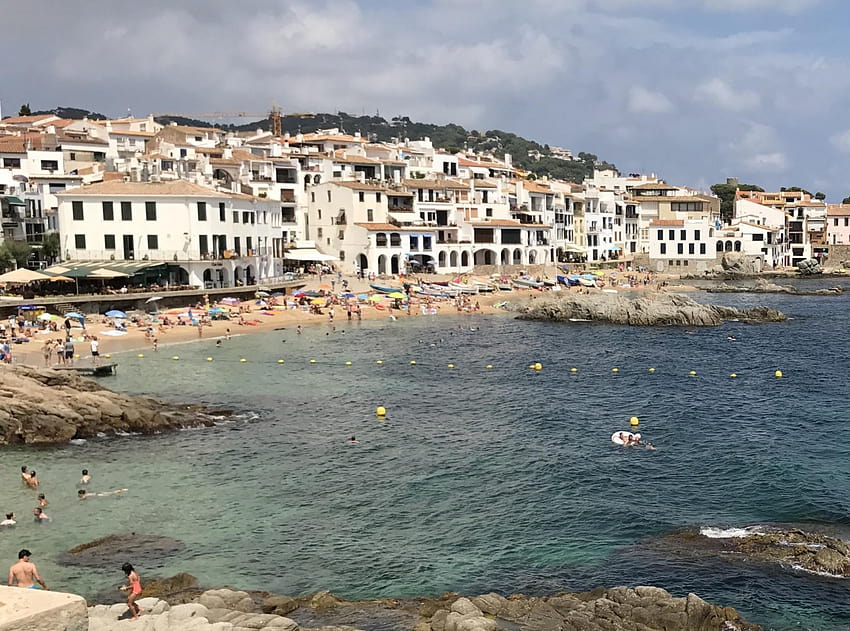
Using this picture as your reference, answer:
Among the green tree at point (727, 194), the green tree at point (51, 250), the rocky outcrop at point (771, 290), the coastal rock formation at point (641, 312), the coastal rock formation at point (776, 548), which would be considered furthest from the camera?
the green tree at point (727, 194)

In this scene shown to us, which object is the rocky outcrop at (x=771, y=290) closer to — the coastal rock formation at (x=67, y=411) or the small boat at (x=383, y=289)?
the small boat at (x=383, y=289)

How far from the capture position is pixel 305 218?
94.5 metres

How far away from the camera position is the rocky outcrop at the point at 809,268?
12694 centimetres

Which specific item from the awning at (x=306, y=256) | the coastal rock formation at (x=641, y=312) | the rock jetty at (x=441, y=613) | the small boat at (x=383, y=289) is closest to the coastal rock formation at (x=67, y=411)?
the rock jetty at (x=441, y=613)

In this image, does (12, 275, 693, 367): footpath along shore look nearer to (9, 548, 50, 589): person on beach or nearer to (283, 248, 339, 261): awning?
(283, 248, 339, 261): awning

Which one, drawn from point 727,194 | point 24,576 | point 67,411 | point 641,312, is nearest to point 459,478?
point 24,576

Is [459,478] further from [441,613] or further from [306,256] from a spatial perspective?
[306,256]

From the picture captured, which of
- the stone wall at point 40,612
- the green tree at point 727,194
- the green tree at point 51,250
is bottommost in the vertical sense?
the stone wall at point 40,612

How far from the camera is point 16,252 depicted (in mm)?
70000

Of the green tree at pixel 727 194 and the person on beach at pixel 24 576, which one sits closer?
the person on beach at pixel 24 576

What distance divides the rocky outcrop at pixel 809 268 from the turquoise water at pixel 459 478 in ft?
276

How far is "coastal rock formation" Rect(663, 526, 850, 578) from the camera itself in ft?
64.2

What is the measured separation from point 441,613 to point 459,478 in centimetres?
1061

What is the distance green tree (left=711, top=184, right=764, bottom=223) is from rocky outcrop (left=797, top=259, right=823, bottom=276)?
34763mm
